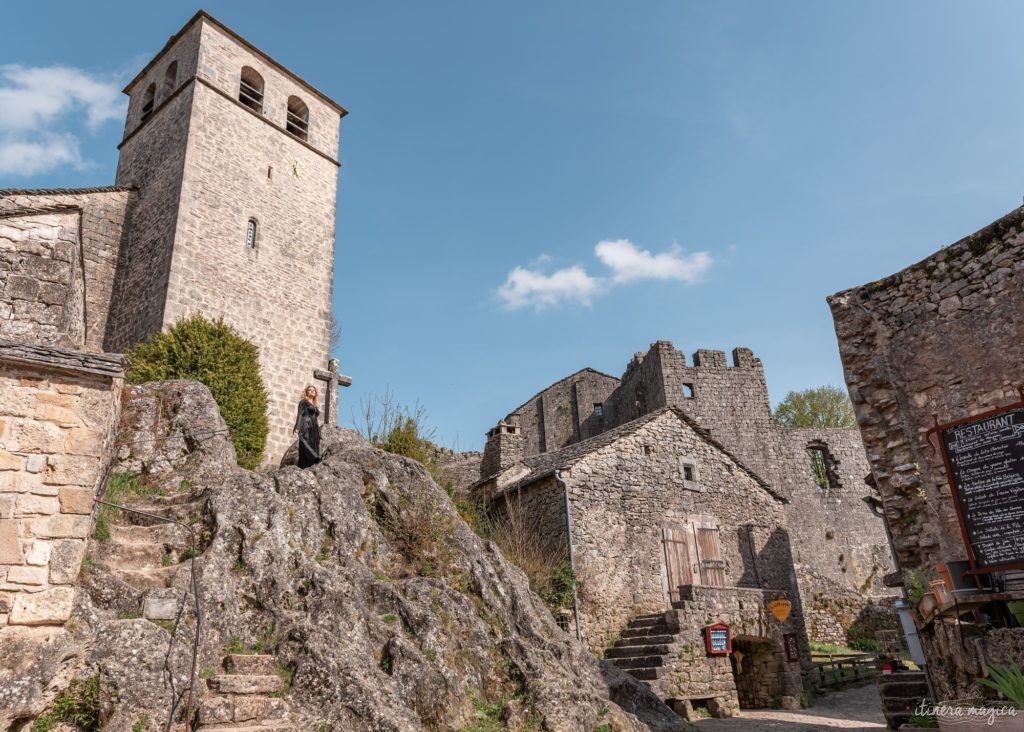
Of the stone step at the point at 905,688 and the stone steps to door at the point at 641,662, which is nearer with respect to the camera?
the stone step at the point at 905,688

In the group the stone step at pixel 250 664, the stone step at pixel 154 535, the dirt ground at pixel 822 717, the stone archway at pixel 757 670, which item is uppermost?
the stone step at pixel 154 535

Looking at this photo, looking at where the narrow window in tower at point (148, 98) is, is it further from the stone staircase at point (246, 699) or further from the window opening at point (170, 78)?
the stone staircase at point (246, 699)

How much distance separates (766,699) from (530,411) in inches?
775

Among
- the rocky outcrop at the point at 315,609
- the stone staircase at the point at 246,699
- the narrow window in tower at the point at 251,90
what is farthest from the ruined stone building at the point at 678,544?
the narrow window in tower at the point at 251,90

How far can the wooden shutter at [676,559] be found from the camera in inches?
578

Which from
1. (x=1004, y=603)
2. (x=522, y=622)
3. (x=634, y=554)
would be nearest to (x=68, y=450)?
(x=522, y=622)

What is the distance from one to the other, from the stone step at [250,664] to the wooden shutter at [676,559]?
10.4 m

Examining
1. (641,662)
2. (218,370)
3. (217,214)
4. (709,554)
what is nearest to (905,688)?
(641,662)

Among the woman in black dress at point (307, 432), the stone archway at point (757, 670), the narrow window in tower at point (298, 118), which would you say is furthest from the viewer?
the narrow window in tower at point (298, 118)

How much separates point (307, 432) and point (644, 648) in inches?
299

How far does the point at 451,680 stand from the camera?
22.8ft

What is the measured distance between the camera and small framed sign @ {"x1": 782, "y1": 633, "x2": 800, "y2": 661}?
46.2ft

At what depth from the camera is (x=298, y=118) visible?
1803 cm

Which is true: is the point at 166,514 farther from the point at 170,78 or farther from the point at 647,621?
the point at 170,78
